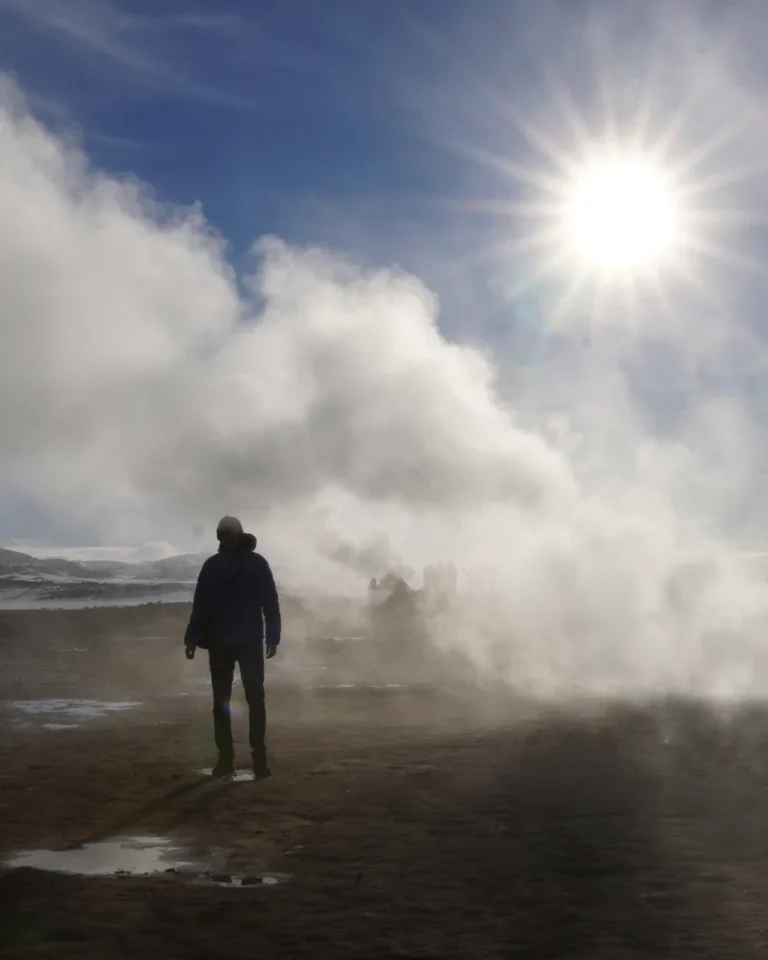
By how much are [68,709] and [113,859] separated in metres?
9.38

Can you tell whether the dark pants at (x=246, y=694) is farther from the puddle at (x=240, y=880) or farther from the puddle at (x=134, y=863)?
the puddle at (x=240, y=880)

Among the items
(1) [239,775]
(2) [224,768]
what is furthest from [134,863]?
(1) [239,775]

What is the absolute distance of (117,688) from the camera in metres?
19.2

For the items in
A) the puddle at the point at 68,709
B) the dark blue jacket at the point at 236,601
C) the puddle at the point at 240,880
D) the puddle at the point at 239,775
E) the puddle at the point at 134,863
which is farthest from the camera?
the puddle at the point at 68,709

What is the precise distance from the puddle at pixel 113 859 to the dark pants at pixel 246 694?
2.45 metres

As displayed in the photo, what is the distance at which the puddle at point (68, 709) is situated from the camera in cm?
1433

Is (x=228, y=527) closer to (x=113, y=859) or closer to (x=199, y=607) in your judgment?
(x=199, y=607)

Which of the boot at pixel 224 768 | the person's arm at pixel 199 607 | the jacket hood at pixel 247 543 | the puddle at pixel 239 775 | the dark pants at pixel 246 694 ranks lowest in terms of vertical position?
the puddle at pixel 239 775

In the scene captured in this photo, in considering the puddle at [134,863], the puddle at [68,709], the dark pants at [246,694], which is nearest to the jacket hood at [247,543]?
the dark pants at [246,694]

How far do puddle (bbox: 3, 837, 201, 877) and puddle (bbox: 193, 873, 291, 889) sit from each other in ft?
0.84

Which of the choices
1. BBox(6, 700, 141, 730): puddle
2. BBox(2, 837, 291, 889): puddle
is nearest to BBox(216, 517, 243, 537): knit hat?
BBox(2, 837, 291, 889): puddle

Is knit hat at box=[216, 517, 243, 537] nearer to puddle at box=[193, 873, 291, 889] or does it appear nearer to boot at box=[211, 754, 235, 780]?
boot at box=[211, 754, 235, 780]

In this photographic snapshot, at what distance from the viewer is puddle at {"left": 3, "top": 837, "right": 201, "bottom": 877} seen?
20.5ft

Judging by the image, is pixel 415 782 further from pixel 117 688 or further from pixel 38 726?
pixel 117 688
